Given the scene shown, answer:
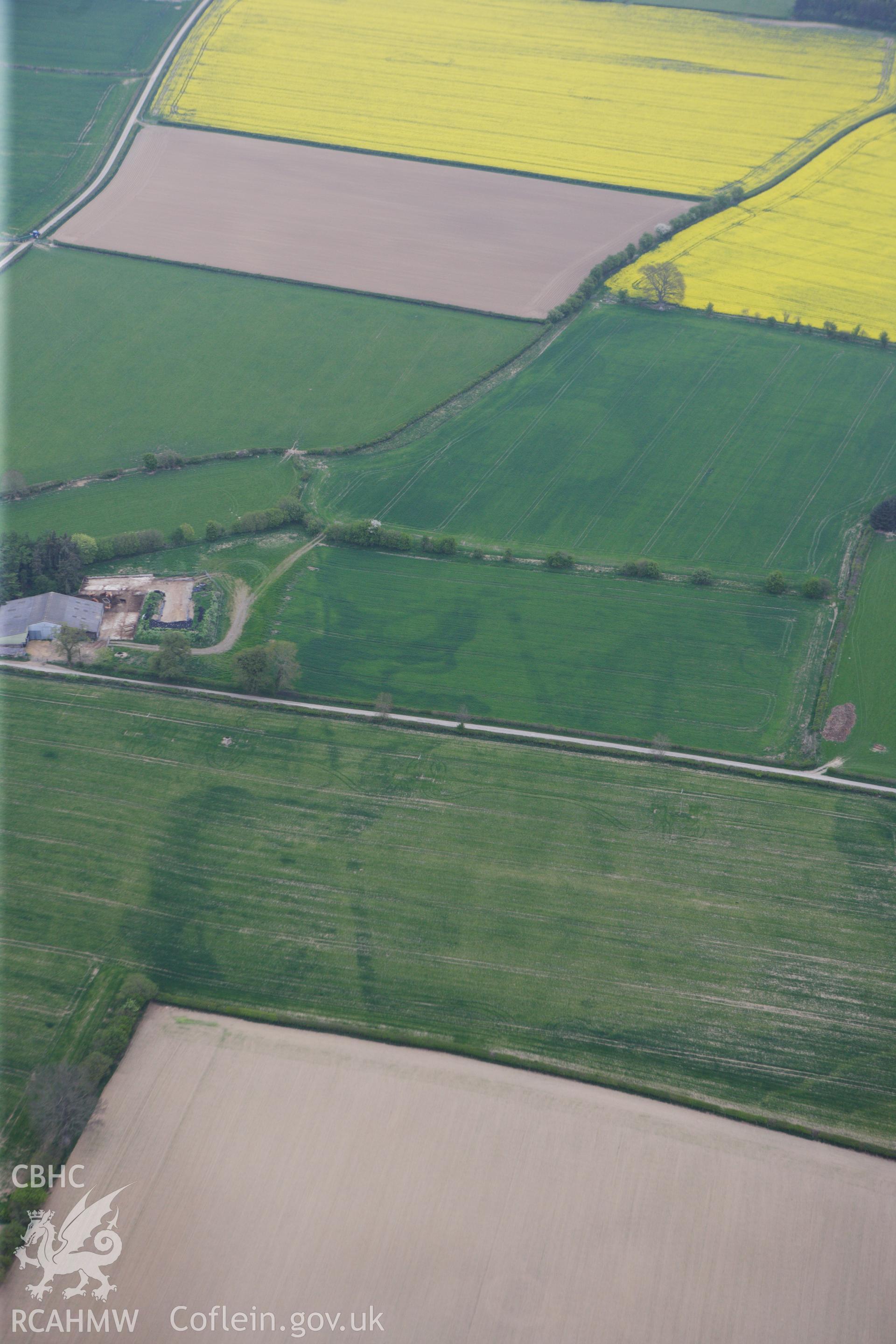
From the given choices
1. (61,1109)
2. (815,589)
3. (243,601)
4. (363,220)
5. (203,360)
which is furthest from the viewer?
(363,220)

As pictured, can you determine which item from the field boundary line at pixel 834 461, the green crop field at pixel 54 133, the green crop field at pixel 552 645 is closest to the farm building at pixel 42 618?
the green crop field at pixel 552 645

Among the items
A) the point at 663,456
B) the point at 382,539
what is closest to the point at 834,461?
the point at 663,456

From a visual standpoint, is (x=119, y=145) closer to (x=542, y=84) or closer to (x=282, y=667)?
(x=542, y=84)

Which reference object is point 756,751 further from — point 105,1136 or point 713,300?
point 713,300

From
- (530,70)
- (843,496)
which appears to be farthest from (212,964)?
(530,70)

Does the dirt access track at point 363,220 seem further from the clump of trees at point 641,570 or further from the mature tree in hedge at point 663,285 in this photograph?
the clump of trees at point 641,570

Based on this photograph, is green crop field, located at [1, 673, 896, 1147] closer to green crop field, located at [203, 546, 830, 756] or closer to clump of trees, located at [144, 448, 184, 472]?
green crop field, located at [203, 546, 830, 756]
